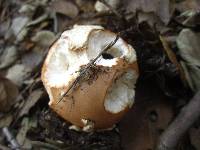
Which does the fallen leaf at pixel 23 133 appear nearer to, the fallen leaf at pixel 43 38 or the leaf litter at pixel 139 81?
the leaf litter at pixel 139 81

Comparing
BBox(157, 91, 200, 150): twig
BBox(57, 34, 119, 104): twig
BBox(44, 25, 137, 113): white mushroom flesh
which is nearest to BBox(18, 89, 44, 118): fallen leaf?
BBox(44, 25, 137, 113): white mushroom flesh

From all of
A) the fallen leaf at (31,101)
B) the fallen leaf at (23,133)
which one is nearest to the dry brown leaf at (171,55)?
the fallen leaf at (31,101)

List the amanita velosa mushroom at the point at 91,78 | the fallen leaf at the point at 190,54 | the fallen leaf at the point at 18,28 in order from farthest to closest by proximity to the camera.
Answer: the fallen leaf at the point at 18,28 → the fallen leaf at the point at 190,54 → the amanita velosa mushroom at the point at 91,78

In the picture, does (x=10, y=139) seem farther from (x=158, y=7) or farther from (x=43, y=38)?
(x=158, y=7)

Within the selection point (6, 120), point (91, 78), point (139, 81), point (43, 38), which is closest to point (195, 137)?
point (139, 81)

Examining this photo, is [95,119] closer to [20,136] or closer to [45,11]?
[20,136]

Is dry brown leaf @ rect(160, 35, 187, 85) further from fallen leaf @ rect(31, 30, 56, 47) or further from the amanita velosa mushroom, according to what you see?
fallen leaf @ rect(31, 30, 56, 47)
